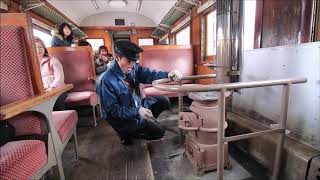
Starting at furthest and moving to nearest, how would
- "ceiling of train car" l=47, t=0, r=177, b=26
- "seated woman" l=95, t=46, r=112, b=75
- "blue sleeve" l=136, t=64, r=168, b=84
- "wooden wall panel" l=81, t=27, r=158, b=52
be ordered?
"wooden wall panel" l=81, t=27, r=158, b=52, "ceiling of train car" l=47, t=0, r=177, b=26, "seated woman" l=95, t=46, r=112, b=75, "blue sleeve" l=136, t=64, r=168, b=84

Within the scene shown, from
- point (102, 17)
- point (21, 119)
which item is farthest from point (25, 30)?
point (102, 17)

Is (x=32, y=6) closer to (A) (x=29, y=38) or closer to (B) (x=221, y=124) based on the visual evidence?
(A) (x=29, y=38)

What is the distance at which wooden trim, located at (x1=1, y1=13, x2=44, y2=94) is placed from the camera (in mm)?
1084

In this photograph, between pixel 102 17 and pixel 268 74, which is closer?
pixel 268 74

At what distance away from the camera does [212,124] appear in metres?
1.55

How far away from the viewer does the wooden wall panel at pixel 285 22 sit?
1419 millimetres

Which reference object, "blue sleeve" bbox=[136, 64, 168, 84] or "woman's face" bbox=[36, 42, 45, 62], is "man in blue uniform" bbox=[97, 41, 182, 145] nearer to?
"blue sleeve" bbox=[136, 64, 168, 84]

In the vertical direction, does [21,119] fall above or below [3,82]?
below

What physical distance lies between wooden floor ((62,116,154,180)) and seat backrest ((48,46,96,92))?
120 cm

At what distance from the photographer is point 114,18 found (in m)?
8.72

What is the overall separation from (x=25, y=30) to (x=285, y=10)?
2.09m

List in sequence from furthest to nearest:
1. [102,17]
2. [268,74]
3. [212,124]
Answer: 1. [102,17]
2. [268,74]
3. [212,124]

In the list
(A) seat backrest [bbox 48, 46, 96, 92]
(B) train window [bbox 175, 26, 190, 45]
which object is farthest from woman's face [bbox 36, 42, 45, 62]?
(B) train window [bbox 175, 26, 190, 45]

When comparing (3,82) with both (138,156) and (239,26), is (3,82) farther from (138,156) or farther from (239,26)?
(239,26)
